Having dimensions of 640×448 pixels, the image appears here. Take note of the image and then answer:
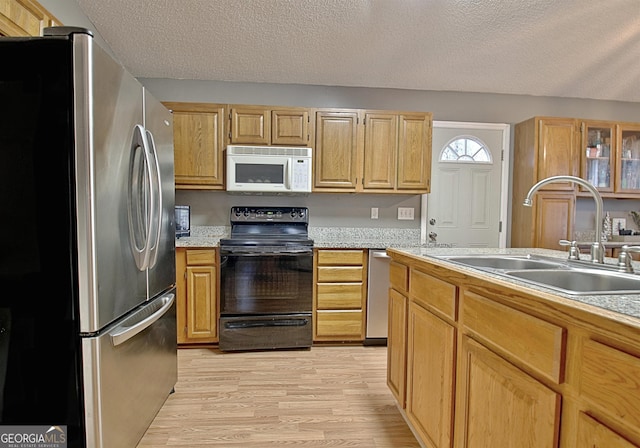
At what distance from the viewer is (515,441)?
0.95 m

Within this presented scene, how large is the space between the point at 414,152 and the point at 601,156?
1.97 meters

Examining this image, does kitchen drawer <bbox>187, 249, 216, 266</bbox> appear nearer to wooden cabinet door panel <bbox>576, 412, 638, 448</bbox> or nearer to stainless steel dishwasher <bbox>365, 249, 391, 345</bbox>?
stainless steel dishwasher <bbox>365, 249, 391, 345</bbox>

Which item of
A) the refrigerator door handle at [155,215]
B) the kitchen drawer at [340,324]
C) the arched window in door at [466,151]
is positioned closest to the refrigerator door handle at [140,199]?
the refrigerator door handle at [155,215]

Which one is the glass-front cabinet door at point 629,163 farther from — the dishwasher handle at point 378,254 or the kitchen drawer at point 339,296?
the kitchen drawer at point 339,296

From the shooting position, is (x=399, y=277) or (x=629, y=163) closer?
(x=399, y=277)

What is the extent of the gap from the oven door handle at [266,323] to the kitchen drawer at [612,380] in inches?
90.8

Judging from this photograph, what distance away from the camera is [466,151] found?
12.0 feet

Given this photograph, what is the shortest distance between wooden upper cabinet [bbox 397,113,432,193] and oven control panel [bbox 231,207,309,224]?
3.33 feet

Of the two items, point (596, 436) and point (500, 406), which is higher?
point (596, 436)

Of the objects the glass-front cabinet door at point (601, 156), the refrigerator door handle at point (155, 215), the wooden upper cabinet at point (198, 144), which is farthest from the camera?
the glass-front cabinet door at point (601, 156)

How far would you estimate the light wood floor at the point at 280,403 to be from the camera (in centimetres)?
174

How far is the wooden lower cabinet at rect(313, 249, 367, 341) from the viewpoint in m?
2.96

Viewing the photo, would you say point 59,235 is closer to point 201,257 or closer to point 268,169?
point 201,257

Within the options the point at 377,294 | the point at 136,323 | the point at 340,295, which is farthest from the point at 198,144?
→ the point at 377,294
